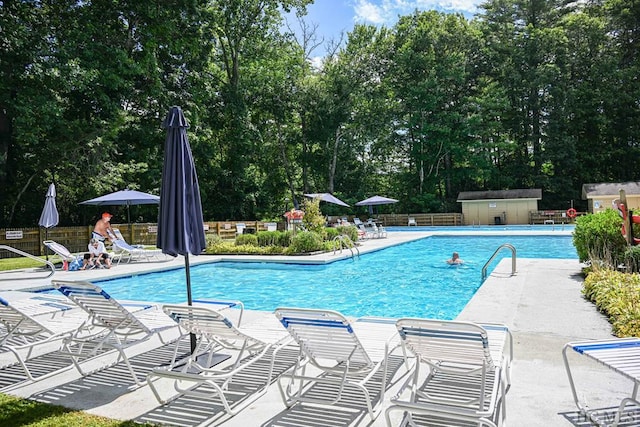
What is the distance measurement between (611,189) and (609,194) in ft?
2.28

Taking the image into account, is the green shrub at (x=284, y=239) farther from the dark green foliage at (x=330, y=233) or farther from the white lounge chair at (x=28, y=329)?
the white lounge chair at (x=28, y=329)

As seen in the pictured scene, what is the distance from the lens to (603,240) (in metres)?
8.78

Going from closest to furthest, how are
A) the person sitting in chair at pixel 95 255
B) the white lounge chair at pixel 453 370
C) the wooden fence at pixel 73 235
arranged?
the white lounge chair at pixel 453 370
the person sitting in chair at pixel 95 255
the wooden fence at pixel 73 235

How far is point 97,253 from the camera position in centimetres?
1291

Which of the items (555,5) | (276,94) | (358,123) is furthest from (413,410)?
(555,5)

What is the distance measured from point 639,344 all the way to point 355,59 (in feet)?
119

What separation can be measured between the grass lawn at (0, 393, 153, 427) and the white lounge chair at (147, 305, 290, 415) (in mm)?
407

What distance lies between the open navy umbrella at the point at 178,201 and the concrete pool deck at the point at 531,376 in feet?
3.45

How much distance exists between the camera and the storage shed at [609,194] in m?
27.6

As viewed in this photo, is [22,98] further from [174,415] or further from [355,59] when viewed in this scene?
[355,59]

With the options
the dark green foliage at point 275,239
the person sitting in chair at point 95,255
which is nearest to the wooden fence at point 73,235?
the person sitting in chair at point 95,255

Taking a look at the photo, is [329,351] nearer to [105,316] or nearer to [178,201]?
[178,201]

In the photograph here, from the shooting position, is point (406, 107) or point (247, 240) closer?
point (247, 240)

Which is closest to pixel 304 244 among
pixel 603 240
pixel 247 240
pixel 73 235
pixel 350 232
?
pixel 247 240
